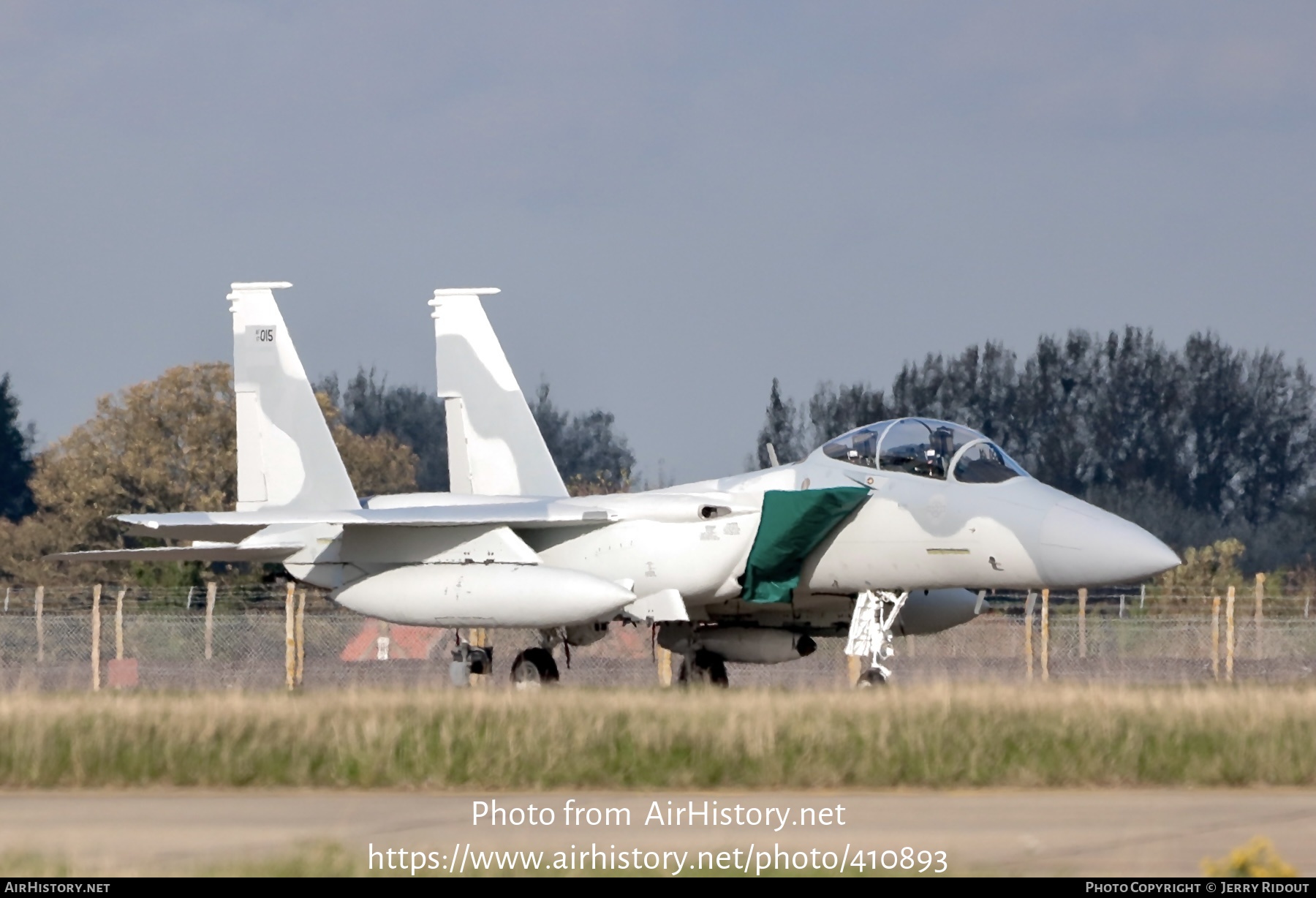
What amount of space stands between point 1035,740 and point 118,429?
150 ft

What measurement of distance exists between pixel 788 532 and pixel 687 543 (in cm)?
105

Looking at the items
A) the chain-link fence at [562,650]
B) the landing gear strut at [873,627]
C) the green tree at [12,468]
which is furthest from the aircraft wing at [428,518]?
the green tree at [12,468]

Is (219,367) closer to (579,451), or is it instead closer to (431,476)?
(431,476)

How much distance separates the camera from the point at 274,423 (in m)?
20.9

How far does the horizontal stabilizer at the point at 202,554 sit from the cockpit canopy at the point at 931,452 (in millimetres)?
5887

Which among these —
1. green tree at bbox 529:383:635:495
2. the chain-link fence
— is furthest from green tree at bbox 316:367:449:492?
the chain-link fence

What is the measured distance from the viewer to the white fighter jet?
1655cm

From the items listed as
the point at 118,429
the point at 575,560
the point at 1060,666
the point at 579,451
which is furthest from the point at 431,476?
the point at 575,560

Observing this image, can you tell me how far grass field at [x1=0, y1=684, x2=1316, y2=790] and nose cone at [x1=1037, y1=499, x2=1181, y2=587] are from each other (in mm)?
3840

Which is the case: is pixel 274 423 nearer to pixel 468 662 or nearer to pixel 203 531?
pixel 203 531

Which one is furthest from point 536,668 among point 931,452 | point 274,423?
point 931,452

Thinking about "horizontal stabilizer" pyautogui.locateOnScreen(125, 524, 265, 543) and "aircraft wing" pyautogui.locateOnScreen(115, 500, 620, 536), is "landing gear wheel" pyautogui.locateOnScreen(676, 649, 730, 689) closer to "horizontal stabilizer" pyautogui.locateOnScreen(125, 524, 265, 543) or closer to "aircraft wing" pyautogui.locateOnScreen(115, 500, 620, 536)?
"aircraft wing" pyautogui.locateOnScreen(115, 500, 620, 536)

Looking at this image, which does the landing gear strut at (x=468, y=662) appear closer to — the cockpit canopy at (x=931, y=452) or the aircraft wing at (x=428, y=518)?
the aircraft wing at (x=428, y=518)

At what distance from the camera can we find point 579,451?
8981 cm
